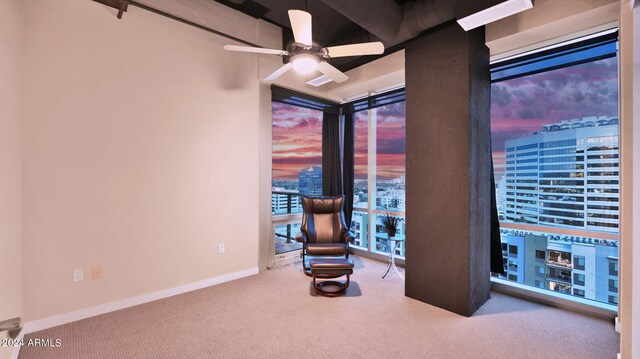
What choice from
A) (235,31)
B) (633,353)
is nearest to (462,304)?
(633,353)

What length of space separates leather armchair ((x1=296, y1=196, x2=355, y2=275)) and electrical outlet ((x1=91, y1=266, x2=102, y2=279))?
212 cm

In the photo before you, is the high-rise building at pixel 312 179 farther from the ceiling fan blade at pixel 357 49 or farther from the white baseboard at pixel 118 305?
the ceiling fan blade at pixel 357 49

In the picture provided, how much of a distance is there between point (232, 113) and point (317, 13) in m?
1.65

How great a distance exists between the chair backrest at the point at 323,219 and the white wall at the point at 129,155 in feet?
2.71

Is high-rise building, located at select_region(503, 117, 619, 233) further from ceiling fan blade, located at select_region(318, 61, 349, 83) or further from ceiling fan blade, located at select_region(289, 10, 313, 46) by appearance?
ceiling fan blade, located at select_region(289, 10, 313, 46)

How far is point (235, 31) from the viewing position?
3580 millimetres

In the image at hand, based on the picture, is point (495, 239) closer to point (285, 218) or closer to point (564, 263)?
point (564, 263)

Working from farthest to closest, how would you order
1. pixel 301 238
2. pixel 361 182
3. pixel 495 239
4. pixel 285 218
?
pixel 361 182 < pixel 285 218 < pixel 301 238 < pixel 495 239

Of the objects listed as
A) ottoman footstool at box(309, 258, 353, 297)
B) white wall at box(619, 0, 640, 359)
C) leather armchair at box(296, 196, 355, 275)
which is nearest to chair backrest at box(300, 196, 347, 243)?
leather armchair at box(296, 196, 355, 275)

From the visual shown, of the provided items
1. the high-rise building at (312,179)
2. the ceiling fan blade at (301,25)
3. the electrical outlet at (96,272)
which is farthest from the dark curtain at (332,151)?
the electrical outlet at (96,272)

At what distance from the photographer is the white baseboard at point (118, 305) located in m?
2.41

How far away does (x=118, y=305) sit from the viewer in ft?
9.16

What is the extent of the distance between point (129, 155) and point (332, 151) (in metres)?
3.09

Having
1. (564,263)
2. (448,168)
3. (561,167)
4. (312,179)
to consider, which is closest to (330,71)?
(448,168)
